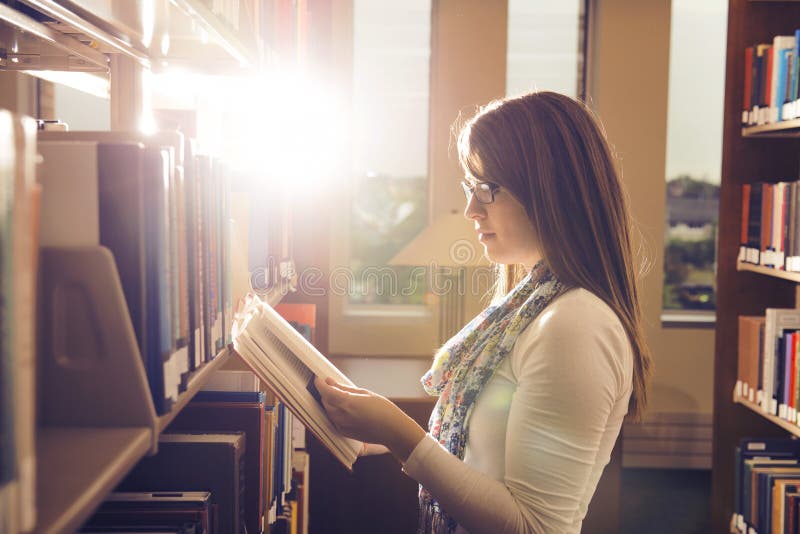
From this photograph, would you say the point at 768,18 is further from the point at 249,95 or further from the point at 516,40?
the point at 249,95

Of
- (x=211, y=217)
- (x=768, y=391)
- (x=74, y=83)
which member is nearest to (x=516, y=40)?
(x=768, y=391)

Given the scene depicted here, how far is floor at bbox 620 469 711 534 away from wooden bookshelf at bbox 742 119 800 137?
162 cm

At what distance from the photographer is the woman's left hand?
0.99 m

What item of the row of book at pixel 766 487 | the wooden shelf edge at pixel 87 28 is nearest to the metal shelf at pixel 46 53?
the wooden shelf edge at pixel 87 28

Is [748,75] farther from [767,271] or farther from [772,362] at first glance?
[772,362]

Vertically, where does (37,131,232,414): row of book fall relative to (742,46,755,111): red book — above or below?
below

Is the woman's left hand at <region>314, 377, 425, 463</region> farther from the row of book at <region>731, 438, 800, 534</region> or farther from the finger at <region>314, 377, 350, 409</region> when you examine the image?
the row of book at <region>731, 438, 800, 534</region>

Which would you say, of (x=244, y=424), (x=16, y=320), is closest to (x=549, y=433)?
(x=244, y=424)

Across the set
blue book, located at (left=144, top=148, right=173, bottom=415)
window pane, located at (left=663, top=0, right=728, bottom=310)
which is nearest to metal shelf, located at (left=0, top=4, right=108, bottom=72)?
blue book, located at (left=144, top=148, right=173, bottom=415)

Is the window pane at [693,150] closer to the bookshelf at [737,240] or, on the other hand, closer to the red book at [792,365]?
the bookshelf at [737,240]

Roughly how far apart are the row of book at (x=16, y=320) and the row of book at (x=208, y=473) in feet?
1.66

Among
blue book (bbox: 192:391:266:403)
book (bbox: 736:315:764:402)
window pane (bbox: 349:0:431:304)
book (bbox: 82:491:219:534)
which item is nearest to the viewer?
book (bbox: 82:491:219:534)

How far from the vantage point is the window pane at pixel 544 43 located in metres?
3.66

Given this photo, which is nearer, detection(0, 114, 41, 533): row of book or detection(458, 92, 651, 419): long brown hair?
detection(0, 114, 41, 533): row of book
